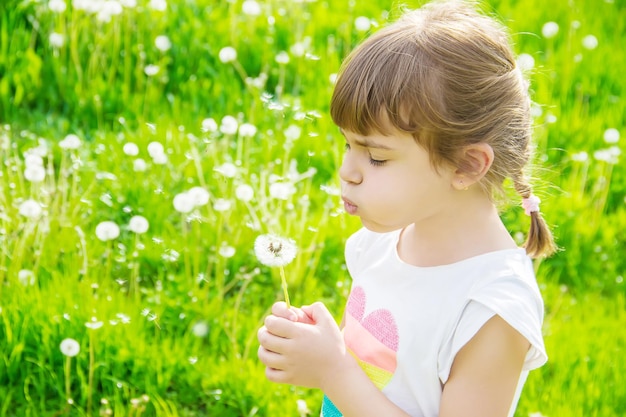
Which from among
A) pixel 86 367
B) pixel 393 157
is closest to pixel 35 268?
pixel 86 367

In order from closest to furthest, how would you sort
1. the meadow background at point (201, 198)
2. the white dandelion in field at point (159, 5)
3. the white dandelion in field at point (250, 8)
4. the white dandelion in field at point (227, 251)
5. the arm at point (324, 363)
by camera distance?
the arm at point (324, 363) < the meadow background at point (201, 198) < the white dandelion in field at point (227, 251) < the white dandelion in field at point (159, 5) < the white dandelion in field at point (250, 8)

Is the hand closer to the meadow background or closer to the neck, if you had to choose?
the neck

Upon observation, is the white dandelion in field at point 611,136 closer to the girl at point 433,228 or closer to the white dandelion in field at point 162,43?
the white dandelion in field at point 162,43

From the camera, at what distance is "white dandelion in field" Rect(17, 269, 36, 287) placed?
8.43ft

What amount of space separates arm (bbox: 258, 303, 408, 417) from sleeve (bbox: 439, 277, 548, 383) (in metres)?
0.14

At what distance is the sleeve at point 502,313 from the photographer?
5.23 feet

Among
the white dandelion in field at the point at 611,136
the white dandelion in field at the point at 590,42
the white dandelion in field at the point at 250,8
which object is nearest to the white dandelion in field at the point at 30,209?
the white dandelion in field at the point at 250,8

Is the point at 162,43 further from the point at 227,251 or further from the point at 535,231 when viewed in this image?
the point at 535,231

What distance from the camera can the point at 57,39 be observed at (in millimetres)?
3508

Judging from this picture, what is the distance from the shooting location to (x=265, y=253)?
5.93 feet

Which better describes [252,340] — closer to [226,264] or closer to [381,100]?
[226,264]

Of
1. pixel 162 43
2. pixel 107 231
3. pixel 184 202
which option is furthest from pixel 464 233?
pixel 162 43

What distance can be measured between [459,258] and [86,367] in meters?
1.15

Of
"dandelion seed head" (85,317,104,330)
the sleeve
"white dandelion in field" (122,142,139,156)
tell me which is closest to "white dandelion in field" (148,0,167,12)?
"white dandelion in field" (122,142,139,156)
